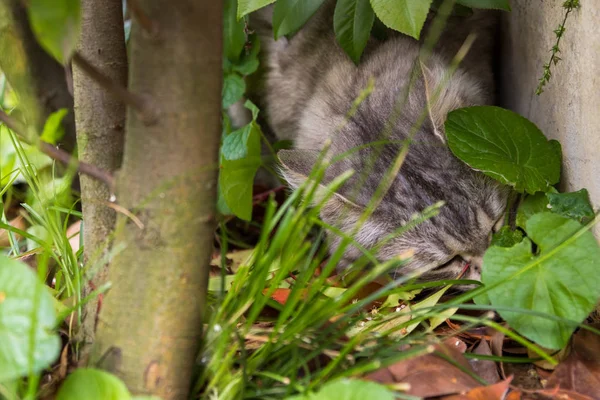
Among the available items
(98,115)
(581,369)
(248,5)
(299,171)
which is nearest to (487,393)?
(581,369)

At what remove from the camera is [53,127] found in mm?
2377

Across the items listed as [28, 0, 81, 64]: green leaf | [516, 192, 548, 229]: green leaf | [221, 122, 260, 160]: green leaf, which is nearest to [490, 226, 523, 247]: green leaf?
[516, 192, 548, 229]: green leaf

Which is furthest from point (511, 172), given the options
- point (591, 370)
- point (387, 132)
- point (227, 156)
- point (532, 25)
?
point (227, 156)

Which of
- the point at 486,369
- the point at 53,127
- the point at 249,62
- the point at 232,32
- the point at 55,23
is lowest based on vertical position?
the point at 53,127

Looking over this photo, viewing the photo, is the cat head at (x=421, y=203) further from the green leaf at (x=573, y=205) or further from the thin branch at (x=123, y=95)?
the thin branch at (x=123, y=95)

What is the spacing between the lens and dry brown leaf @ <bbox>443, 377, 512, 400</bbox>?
131 centimetres

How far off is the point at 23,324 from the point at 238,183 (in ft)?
Result: 3.14

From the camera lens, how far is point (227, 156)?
80.7 inches

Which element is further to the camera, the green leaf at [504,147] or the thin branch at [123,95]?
the green leaf at [504,147]

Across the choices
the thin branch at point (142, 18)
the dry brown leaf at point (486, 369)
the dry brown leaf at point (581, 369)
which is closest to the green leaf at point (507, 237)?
the dry brown leaf at point (581, 369)

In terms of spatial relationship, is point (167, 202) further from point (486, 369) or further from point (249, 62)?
point (249, 62)

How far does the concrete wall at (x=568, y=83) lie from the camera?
5.50ft

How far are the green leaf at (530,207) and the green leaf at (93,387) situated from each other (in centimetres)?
124

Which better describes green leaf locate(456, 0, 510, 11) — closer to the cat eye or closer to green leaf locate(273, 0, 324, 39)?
green leaf locate(273, 0, 324, 39)
